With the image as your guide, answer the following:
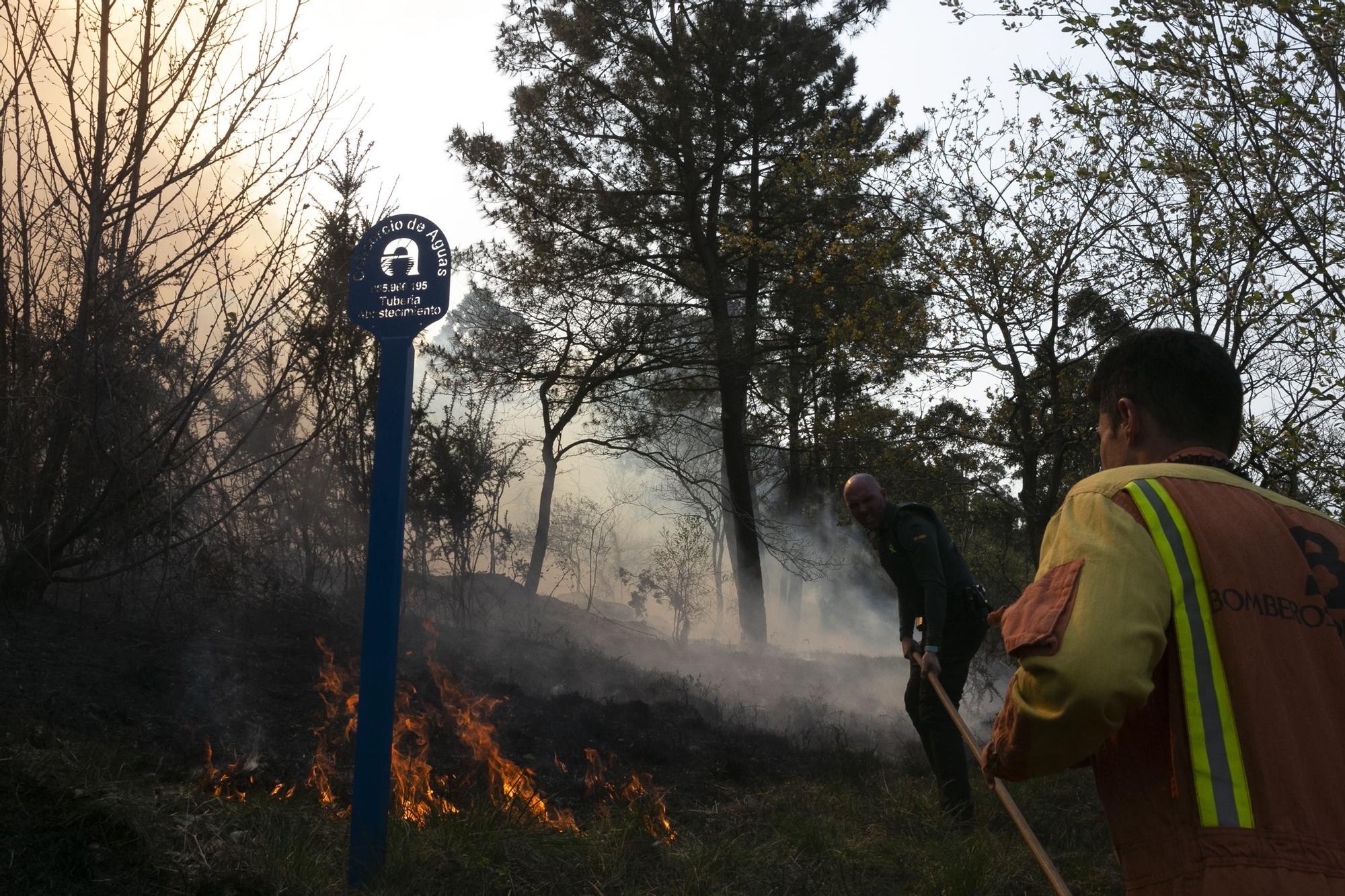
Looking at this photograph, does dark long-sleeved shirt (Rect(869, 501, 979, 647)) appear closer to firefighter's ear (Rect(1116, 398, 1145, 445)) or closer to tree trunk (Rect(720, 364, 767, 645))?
firefighter's ear (Rect(1116, 398, 1145, 445))

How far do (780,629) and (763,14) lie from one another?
17.6m

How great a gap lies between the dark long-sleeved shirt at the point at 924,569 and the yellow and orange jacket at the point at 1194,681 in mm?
3946

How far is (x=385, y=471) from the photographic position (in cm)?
373

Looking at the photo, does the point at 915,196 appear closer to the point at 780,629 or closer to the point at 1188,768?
the point at 1188,768

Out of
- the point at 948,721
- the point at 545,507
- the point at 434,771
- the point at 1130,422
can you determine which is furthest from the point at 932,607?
the point at 545,507

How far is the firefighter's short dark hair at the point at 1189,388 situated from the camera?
6.26 feet

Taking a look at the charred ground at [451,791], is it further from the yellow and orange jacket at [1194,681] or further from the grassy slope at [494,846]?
the yellow and orange jacket at [1194,681]

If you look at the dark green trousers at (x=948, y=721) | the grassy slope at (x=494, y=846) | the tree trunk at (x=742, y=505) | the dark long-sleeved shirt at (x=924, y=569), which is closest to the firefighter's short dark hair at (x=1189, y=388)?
the grassy slope at (x=494, y=846)

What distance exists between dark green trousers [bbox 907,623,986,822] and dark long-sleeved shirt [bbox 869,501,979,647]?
0.36 ft

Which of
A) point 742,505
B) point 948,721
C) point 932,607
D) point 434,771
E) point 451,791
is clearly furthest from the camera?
point 742,505

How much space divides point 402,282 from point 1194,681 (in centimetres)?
313

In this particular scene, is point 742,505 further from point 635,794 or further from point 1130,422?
point 1130,422

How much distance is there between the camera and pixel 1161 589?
5.24ft

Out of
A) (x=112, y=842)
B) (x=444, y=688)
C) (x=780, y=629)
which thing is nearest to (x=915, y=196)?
(x=444, y=688)
